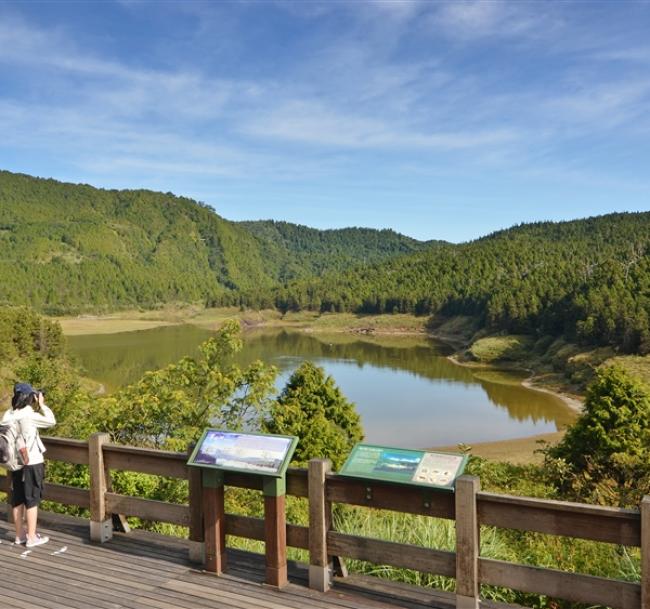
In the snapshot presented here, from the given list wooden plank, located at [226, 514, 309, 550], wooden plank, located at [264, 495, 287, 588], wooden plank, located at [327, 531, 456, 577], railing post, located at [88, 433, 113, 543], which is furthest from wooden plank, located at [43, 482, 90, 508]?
wooden plank, located at [327, 531, 456, 577]

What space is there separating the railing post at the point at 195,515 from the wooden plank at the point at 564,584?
278 cm

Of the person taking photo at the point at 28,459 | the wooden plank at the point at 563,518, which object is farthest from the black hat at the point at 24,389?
the wooden plank at the point at 563,518

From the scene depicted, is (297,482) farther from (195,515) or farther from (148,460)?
(148,460)

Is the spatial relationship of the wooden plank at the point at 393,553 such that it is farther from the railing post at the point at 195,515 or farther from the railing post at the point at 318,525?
the railing post at the point at 195,515

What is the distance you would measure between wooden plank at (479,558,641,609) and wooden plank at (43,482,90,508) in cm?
453

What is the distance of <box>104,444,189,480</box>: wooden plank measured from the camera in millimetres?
6672

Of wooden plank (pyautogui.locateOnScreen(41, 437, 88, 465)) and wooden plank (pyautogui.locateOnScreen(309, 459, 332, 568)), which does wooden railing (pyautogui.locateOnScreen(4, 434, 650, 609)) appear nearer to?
wooden plank (pyautogui.locateOnScreen(309, 459, 332, 568))

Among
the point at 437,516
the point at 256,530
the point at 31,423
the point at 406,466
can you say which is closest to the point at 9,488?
the point at 31,423

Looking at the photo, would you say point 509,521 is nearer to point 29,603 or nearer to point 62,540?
point 29,603

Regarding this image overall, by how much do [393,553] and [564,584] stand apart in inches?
55.8

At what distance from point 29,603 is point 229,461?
2.11m

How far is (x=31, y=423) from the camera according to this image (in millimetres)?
6852

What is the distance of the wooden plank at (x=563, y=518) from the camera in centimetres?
490

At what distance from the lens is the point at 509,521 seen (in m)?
5.30
